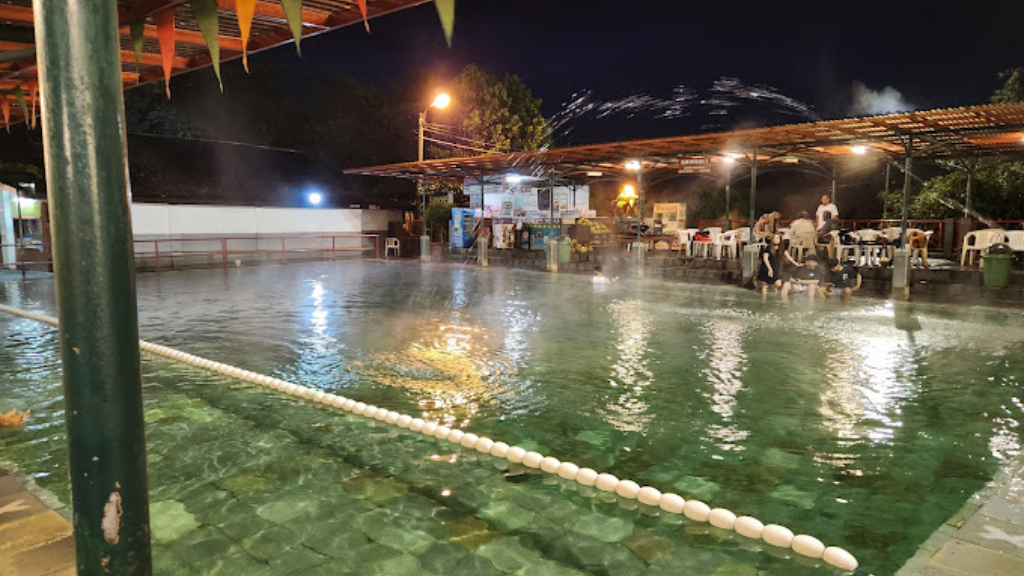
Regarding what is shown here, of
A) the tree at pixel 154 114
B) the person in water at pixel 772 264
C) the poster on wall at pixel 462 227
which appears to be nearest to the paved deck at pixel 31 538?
the person in water at pixel 772 264

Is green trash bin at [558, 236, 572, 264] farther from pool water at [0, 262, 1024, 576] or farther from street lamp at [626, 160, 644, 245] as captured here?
pool water at [0, 262, 1024, 576]

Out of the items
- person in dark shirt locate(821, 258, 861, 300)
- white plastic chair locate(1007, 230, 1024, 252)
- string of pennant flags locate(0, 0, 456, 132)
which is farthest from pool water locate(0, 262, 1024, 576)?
white plastic chair locate(1007, 230, 1024, 252)

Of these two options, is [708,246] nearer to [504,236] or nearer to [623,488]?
[504,236]

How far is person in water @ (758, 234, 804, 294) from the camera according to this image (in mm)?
14812

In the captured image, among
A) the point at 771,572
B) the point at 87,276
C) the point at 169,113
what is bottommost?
the point at 771,572

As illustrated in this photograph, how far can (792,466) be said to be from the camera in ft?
14.6

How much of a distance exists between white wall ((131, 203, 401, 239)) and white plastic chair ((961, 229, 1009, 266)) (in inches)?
842

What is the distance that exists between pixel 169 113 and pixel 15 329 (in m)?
30.4

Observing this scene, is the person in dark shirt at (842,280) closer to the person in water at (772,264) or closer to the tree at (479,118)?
the person in water at (772,264)

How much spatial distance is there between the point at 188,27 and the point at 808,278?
13.1 m

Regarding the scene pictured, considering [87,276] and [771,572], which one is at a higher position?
[87,276]

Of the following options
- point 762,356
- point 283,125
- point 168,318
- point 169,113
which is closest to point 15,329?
point 168,318

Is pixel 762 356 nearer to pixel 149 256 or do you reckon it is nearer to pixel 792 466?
pixel 792 466

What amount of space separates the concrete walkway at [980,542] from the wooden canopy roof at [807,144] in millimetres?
10346
